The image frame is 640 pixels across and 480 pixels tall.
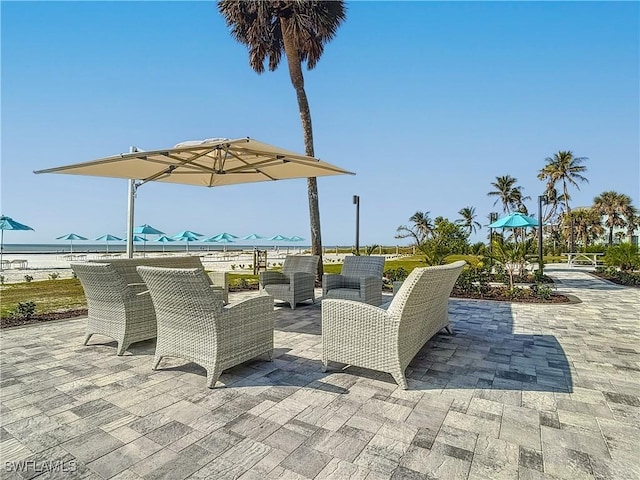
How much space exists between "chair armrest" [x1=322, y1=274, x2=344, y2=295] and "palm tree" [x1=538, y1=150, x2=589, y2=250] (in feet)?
98.4

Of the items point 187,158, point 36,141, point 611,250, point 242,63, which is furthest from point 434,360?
point 611,250

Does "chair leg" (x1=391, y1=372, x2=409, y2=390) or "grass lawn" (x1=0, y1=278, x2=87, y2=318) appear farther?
"grass lawn" (x1=0, y1=278, x2=87, y2=318)

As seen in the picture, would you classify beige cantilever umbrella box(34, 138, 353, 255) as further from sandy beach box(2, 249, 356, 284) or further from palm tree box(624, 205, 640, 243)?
palm tree box(624, 205, 640, 243)

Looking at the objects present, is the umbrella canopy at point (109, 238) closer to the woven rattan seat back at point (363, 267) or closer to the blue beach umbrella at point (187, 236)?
the blue beach umbrella at point (187, 236)

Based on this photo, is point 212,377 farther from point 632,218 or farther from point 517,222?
point 632,218

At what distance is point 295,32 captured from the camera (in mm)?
8750

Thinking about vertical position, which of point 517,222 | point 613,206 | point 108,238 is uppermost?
point 613,206

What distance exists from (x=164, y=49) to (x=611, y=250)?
16.4m

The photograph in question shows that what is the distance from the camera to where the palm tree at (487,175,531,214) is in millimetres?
33781

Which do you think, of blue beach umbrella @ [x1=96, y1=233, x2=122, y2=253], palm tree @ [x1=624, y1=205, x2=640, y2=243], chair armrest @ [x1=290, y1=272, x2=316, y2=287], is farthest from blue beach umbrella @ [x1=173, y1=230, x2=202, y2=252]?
palm tree @ [x1=624, y1=205, x2=640, y2=243]

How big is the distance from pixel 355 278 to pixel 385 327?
10.8ft

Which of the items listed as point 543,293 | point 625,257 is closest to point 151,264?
point 543,293

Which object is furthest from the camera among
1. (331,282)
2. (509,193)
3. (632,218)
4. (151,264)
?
(509,193)

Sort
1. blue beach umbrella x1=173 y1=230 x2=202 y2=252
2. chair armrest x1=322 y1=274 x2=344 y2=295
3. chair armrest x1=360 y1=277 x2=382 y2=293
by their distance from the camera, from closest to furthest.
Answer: chair armrest x1=360 y1=277 x2=382 y2=293, chair armrest x1=322 y1=274 x2=344 y2=295, blue beach umbrella x1=173 y1=230 x2=202 y2=252
